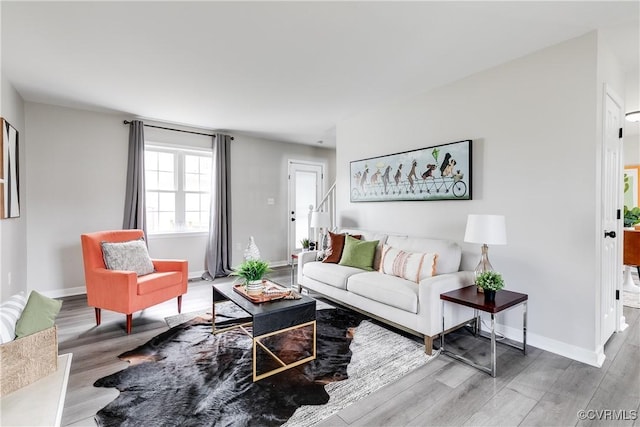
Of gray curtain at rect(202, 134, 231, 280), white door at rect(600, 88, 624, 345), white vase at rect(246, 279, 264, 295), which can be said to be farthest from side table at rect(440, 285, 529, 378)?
gray curtain at rect(202, 134, 231, 280)

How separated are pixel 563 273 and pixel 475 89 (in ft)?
6.06

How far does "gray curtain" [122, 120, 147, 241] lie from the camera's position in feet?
14.3

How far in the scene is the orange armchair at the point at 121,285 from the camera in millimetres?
2840

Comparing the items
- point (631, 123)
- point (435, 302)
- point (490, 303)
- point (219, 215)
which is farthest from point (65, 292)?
point (631, 123)

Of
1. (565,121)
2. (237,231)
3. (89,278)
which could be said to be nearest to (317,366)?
(89,278)

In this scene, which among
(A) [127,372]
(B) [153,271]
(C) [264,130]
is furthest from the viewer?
(C) [264,130]

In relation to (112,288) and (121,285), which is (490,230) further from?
(112,288)

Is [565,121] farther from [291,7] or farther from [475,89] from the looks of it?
[291,7]

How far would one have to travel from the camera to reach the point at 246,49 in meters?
2.55

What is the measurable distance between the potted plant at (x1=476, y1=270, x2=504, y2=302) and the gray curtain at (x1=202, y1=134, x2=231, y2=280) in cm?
392

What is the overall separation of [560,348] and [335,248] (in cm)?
232

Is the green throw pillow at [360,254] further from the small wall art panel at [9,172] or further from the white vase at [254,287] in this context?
the small wall art panel at [9,172]

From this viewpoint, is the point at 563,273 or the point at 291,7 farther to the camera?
the point at 563,273

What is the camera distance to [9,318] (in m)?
1.37
